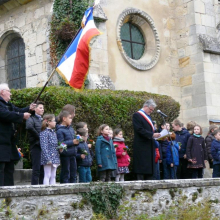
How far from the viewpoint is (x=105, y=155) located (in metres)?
10.7

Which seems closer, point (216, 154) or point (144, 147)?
point (144, 147)

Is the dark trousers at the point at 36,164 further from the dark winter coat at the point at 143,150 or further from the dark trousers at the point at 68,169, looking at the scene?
the dark winter coat at the point at 143,150

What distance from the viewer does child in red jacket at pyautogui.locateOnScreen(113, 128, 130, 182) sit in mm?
11436

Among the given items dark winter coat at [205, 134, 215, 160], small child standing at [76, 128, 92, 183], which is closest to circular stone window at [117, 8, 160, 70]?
dark winter coat at [205, 134, 215, 160]

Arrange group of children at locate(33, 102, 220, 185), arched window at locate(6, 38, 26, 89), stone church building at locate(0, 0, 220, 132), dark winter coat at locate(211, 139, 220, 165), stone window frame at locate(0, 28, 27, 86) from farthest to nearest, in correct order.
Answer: stone window frame at locate(0, 28, 27, 86)
arched window at locate(6, 38, 26, 89)
stone church building at locate(0, 0, 220, 132)
dark winter coat at locate(211, 139, 220, 165)
group of children at locate(33, 102, 220, 185)

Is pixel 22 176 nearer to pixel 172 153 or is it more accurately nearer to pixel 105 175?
pixel 105 175

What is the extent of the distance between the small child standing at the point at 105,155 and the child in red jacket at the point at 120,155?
542mm

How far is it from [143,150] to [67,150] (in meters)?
1.71

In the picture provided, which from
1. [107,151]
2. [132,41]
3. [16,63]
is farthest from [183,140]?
[16,63]

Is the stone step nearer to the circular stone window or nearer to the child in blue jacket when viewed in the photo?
the child in blue jacket

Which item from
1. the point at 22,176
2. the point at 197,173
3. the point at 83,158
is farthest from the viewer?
the point at 197,173

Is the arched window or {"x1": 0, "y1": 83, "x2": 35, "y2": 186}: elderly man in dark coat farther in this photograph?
the arched window

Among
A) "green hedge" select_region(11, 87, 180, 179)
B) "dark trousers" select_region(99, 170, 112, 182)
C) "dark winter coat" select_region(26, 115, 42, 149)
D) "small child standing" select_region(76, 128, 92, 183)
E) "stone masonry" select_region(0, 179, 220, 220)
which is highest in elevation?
"green hedge" select_region(11, 87, 180, 179)

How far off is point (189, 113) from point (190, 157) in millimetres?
4816
